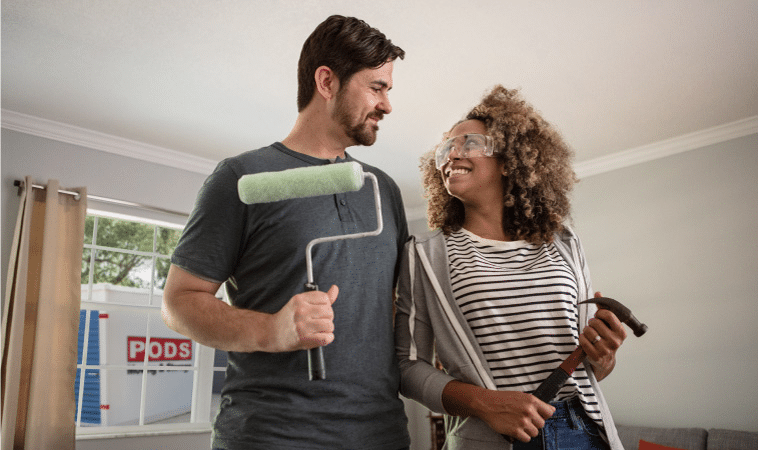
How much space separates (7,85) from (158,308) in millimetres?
2055

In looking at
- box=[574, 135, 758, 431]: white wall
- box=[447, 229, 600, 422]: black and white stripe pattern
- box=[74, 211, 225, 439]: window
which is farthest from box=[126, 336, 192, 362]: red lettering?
box=[447, 229, 600, 422]: black and white stripe pattern

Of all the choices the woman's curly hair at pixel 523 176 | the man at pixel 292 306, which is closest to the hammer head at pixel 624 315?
the woman's curly hair at pixel 523 176

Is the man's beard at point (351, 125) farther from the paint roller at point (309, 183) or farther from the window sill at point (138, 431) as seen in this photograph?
the window sill at point (138, 431)

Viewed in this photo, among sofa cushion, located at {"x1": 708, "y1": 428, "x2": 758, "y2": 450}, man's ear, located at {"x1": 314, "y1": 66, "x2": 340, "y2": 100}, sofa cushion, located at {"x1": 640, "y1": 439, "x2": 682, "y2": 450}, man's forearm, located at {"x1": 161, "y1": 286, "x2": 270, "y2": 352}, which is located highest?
man's ear, located at {"x1": 314, "y1": 66, "x2": 340, "y2": 100}

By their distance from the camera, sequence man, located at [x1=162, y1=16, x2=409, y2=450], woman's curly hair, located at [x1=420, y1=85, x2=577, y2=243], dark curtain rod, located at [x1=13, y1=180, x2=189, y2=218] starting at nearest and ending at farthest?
man, located at [x1=162, y1=16, x2=409, y2=450] < woman's curly hair, located at [x1=420, y1=85, x2=577, y2=243] < dark curtain rod, located at [x1=13, y1=180, x2=189, y2=218]

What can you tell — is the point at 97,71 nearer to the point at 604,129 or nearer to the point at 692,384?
the point at 604,129

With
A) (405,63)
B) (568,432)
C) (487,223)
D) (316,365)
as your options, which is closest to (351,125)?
(487,223)

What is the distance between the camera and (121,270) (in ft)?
21.8

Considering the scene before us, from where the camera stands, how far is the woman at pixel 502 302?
4.40 ft

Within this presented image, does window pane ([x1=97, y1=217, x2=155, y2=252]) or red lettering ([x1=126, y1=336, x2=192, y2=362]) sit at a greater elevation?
window pane ([x1=97, y1=217, x2=155, y2=252])

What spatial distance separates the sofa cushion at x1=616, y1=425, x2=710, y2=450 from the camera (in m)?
4.36

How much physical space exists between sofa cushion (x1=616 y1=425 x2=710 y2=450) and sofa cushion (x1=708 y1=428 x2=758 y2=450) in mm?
76

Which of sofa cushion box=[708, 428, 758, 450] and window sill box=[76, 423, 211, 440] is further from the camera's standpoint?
window sill box=[76, 423, 211, 440]

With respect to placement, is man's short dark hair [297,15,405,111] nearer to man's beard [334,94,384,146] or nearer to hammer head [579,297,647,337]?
man's beard [334,94,384,146]
